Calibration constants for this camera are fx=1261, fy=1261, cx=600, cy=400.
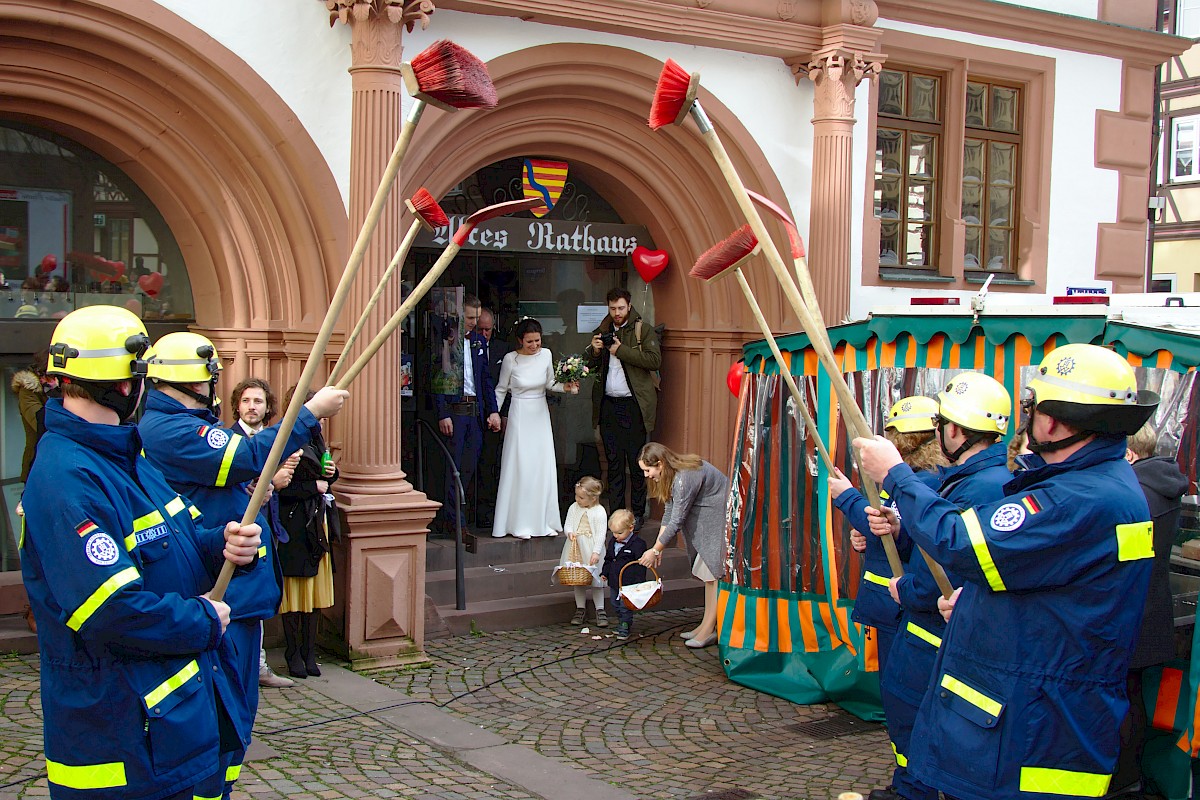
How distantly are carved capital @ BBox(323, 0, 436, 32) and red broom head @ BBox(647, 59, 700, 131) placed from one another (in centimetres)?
430

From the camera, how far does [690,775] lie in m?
5.86

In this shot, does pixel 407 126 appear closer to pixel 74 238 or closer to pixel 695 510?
pixel 695 510

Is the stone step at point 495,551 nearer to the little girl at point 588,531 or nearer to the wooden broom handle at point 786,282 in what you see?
the little girl at point 588,531

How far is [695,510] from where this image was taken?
326 inches

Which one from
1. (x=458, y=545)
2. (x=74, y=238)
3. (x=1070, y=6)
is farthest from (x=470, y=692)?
(x=1070, y=6)

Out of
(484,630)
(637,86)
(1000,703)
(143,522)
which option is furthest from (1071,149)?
(143,522)

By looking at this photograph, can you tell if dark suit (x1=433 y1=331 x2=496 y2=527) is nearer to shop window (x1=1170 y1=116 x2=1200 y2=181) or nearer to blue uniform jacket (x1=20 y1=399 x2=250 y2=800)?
blue uniform jacket (x1=20 y1=399 x2=250 y2=800)

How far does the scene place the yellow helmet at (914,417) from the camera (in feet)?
17.0

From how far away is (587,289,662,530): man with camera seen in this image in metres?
9.76

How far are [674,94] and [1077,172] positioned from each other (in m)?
8.94

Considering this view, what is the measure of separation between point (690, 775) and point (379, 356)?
11.1ft

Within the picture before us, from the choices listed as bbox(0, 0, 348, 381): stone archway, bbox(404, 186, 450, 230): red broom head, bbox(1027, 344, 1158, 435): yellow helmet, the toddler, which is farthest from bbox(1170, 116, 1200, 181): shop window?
bbox(404, 186, 450, 230): red broom head

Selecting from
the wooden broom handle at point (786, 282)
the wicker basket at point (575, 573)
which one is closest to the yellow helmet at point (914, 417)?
the wooden broom handle at point (786, 282)

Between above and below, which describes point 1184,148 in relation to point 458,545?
above
